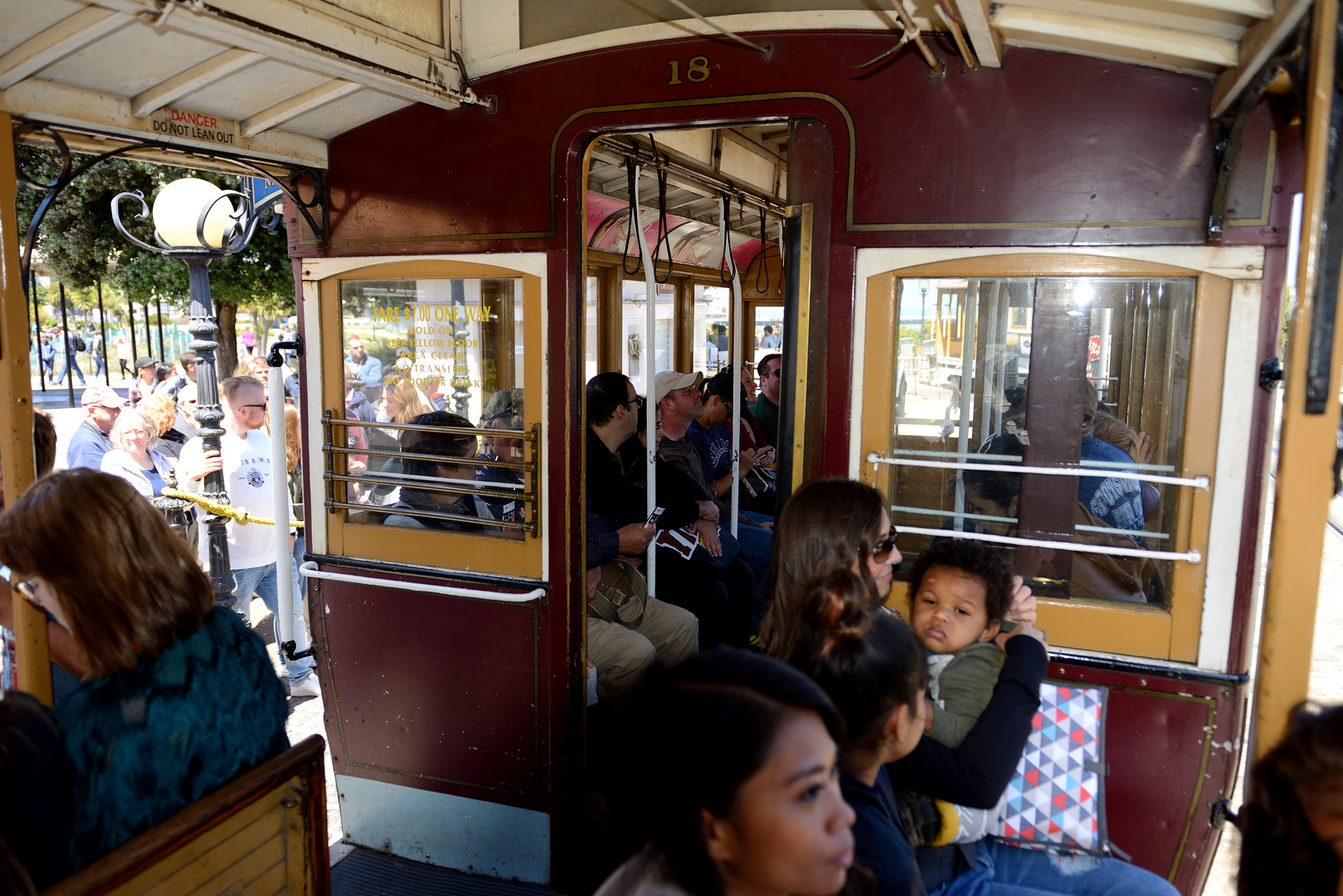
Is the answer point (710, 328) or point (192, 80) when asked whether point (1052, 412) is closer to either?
point (192, 80)

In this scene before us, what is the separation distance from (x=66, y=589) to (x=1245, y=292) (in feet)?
9.72

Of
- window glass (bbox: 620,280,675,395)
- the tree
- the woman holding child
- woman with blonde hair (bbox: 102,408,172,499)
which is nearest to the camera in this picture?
the woman holding child

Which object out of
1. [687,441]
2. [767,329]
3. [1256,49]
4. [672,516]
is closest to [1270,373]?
[1256,49]

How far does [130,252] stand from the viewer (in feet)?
38.7

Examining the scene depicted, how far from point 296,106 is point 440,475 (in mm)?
1364

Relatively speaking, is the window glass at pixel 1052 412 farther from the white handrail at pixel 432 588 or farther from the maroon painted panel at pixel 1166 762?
the white handrail at pixel 432 588

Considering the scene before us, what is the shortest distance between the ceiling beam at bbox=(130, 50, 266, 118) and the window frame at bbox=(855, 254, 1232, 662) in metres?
1.99

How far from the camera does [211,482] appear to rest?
5.32m

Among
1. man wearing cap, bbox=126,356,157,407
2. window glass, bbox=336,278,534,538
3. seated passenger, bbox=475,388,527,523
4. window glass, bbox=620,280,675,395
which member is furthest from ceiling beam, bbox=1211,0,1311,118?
man wearing cap, bbox=126,356,157,407

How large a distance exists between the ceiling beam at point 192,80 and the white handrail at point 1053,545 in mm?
2378

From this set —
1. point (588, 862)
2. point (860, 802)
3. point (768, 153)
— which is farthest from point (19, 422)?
point (768, 153)

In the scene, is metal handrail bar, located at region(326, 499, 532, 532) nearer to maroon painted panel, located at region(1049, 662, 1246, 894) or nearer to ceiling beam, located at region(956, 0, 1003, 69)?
maroon painted panel, located at region(1049, 662, 1246, 894)

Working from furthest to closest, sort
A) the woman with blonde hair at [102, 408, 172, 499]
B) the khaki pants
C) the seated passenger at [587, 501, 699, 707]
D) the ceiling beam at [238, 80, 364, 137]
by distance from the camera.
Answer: the woman with blonde hair at [102, 408, 172, 499] → the khaki pants → the seated passenger at [587, 501, 699, 707] → the ceiling beam at [238, 80, 364, 137]

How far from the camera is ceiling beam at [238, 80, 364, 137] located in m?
2.96
